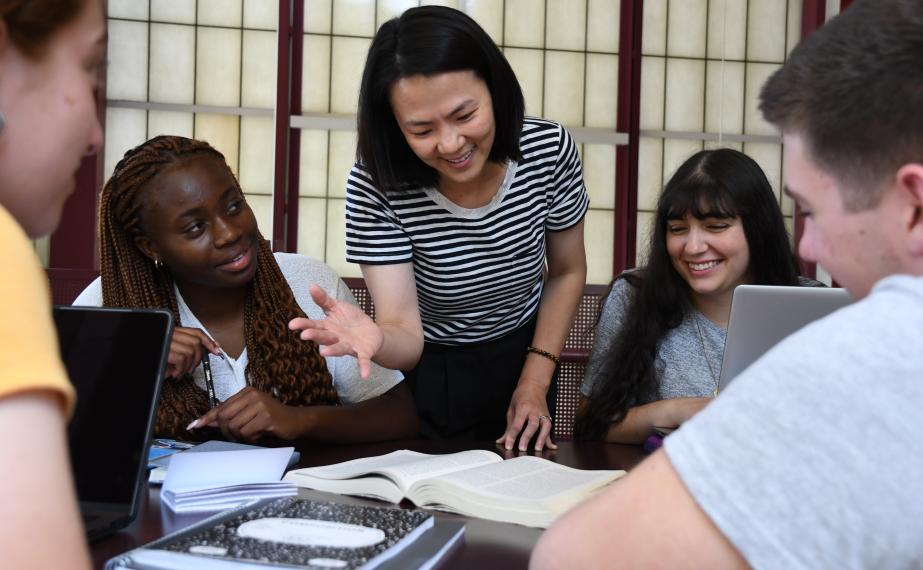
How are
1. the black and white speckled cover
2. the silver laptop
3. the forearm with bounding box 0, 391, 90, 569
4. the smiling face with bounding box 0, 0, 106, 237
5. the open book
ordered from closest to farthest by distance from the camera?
the forearm with bounding box 0, 391, 90, 569 → the smiling face with bounding box 0, 0, 106, 237 → the black and white speckled cover → the open book → the silver laptop

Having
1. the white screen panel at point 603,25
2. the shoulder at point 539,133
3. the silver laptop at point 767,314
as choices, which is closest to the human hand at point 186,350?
the shoulder at point 539,133

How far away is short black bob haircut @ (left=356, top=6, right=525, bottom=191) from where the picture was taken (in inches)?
60.3

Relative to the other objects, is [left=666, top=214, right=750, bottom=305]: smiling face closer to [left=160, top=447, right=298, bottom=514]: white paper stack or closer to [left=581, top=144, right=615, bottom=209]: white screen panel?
[left=160, top=447, right=298, bottom=514]: white paper stack

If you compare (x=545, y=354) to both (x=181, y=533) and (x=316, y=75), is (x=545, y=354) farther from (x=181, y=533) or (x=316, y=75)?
(x=316, y=75)

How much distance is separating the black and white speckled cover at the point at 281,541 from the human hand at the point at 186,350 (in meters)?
0.70

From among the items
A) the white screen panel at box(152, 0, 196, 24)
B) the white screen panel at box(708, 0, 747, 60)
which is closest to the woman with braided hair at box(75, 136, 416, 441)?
the white screen panel at box(152, 0, 196, 24)

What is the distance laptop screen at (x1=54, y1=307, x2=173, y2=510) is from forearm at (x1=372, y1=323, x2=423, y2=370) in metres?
0.55

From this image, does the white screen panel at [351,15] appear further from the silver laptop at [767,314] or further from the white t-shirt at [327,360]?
the silver laptop at [767,314]

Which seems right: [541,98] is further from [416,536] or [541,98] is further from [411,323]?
[416,536]

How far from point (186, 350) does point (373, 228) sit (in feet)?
1.29

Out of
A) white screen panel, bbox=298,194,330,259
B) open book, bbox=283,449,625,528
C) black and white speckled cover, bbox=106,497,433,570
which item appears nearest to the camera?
black and white speckled cover, bbox=106,497,433,570

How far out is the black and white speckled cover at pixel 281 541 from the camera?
769mm

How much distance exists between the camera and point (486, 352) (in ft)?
6.21

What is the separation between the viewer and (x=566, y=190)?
1839 millimetres
